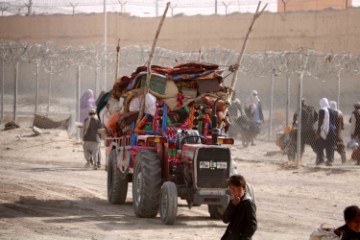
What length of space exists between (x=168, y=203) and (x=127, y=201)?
3.68 m

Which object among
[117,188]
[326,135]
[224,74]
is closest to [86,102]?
[326,135]

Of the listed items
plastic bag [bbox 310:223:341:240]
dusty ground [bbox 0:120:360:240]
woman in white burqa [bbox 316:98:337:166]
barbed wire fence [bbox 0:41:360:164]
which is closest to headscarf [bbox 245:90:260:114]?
barbed wire fence [bbox 0:41:360:164]

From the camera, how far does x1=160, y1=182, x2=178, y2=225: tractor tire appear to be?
14.0m

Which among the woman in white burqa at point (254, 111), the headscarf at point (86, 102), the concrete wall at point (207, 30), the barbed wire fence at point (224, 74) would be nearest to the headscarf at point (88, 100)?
the headscarf at point (86, 102)

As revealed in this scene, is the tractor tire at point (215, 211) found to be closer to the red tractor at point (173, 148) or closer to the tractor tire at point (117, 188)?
the red tractor at point (173, 148)

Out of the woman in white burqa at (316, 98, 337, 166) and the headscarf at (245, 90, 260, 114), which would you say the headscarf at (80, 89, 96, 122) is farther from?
the woman in white burqa at (316, 98, 337, 166)

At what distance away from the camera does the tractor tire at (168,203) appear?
14.0m

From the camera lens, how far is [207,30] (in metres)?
50.6

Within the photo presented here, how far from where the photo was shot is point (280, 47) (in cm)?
4653

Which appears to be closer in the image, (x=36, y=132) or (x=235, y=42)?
(x=36, y=132)

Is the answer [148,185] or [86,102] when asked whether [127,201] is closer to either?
[148,185]

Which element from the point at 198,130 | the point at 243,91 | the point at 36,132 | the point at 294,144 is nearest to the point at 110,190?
the point at 198,130

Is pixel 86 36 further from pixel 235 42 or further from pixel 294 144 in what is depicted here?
pixel 294 144

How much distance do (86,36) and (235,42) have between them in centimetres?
943
